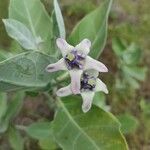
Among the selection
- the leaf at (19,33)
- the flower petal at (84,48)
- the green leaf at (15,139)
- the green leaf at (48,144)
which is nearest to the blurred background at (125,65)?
the green leaf at (48,144)

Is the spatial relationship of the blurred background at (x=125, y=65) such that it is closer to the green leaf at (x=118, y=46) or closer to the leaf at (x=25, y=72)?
the green leaf at (x=118, y=46)

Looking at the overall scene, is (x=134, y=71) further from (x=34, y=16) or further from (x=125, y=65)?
(x=34, y=16)

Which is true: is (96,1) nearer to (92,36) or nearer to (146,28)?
(146,28)

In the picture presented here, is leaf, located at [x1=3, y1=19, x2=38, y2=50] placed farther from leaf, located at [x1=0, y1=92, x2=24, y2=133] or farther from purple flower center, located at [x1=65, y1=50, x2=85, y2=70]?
leaf, located at [x1=0, y1=92, x2=24, y2=133]

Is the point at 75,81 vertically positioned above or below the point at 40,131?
above

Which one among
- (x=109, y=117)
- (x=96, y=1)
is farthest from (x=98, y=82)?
(x=96, y=1)

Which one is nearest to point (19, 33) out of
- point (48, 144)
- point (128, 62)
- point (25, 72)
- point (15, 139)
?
point (25, 72)

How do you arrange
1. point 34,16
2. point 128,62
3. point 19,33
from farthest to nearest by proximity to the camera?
point 128,62 → point 34,16 → point 19,33
